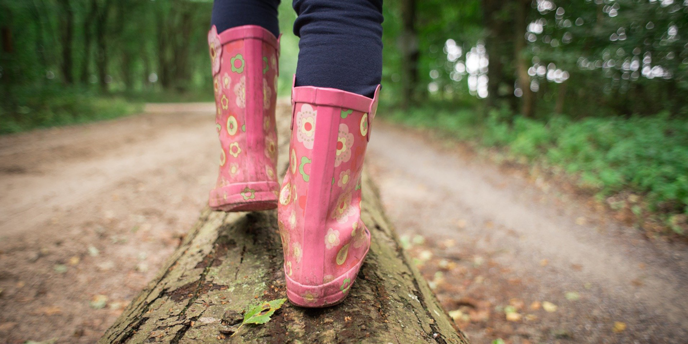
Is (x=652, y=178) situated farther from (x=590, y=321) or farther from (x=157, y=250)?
(x=157, y=250)

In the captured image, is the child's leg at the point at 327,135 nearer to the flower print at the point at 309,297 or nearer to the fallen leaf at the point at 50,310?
the flower print at the point at 309,297

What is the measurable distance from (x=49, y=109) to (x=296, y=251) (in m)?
8.89

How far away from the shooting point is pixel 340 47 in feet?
3.03

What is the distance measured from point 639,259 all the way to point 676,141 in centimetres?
209

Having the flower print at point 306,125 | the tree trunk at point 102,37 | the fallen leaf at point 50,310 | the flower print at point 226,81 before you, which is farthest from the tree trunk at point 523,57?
the tree trunk at point 102,37

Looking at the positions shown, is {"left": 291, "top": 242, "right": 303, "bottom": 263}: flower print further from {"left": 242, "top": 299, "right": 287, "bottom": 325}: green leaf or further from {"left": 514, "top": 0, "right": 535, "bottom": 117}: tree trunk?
{"left": 514, "top": 0, "right": 535, "bottom": 117}: tree trunk

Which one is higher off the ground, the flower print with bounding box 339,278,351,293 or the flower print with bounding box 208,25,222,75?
the flower print with bounding box 208,25,222,75

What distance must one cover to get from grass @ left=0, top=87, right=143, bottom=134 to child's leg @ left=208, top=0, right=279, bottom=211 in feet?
22.6

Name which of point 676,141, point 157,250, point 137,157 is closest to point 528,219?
point 676,141

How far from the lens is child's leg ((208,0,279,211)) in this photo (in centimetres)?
119

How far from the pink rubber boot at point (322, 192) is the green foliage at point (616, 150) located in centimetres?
353

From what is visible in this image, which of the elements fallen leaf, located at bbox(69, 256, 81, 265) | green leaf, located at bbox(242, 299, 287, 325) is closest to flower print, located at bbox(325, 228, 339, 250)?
green leaf, located at bbox(242, 299, 287, 325)

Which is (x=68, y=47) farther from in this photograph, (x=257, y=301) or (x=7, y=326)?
(x=257, y=301)

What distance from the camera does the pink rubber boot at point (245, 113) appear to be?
1.19 metres
